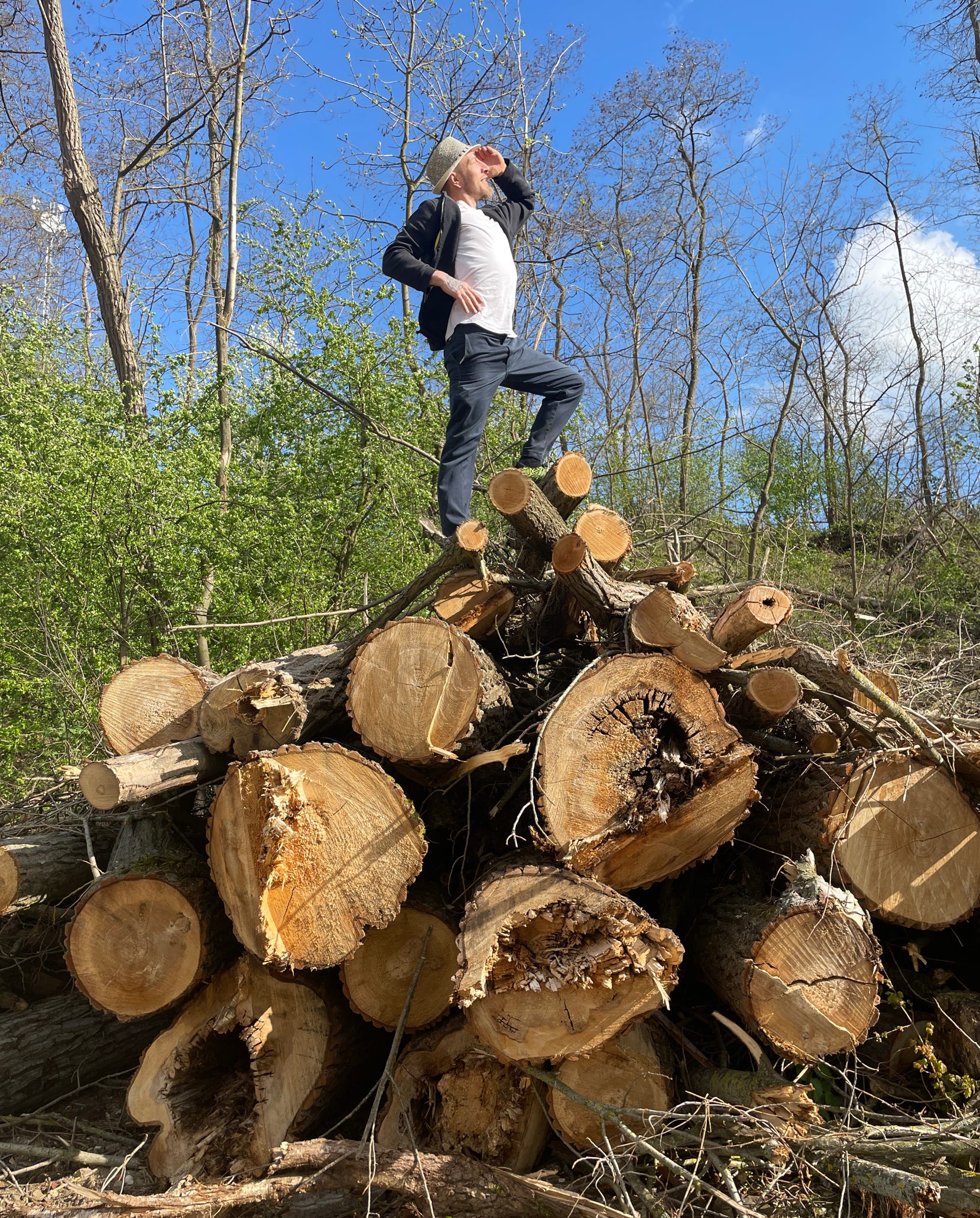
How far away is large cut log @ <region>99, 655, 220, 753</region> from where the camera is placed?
3.26 metres

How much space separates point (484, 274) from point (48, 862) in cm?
335

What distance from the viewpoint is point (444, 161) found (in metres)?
4.21

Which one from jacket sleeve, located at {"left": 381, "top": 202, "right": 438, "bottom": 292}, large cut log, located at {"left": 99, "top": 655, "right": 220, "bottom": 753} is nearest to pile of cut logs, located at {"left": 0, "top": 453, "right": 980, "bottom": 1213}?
large cut log, located at {"left": 99, "top": 655, "right": 220, "bottom": 753}

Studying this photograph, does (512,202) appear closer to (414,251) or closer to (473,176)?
(473,176)

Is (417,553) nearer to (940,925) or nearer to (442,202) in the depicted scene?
(442,202)

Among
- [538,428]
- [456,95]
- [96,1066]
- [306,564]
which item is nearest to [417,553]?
[306,564]

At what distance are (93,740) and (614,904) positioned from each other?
467cm

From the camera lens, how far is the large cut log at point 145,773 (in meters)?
2.60

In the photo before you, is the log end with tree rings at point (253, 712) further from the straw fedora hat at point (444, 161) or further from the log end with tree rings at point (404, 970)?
the straw fedora hat at point (444, 161)

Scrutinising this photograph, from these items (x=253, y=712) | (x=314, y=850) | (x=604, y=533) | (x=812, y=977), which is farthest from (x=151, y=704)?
(x=812, y=977)

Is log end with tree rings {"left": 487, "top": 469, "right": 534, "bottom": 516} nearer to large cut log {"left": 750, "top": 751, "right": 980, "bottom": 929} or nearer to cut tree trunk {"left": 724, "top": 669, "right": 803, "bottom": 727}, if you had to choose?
cut tree trunk {"left": 724, "top": 669, "right": 803, "bottom": 727}

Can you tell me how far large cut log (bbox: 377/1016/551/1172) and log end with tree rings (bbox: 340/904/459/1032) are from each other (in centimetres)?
15

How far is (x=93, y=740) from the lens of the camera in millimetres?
5656

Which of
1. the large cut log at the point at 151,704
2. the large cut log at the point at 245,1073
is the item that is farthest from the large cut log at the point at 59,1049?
the large cut log at the point at 151,704
